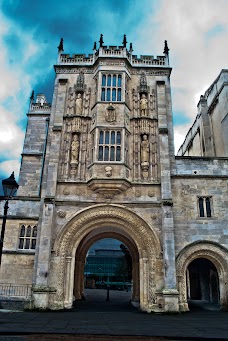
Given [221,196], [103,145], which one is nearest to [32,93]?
[103,145]

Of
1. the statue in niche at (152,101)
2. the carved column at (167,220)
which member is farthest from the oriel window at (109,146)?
the statue in niche at (152,101)

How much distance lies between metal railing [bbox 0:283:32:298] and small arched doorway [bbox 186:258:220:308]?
13.1m

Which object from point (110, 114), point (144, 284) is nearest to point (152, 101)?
point (110, 114)

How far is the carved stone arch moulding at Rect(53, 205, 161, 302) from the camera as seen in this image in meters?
18.6

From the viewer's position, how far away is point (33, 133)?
30312 millimetres

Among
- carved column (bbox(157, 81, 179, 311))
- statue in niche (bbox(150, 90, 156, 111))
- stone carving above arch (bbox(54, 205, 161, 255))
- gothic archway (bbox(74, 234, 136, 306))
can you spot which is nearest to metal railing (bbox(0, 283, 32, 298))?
stone carving above arch (bbox(54, 205, 161, 255))

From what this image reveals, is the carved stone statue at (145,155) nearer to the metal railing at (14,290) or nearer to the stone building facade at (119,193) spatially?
the stone building facade at (119,193)

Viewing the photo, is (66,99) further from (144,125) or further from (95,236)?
(95,236)

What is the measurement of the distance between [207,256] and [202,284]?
29.5 feet

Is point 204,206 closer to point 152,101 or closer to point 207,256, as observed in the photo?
point 207,256

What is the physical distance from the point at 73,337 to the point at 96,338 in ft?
2.46

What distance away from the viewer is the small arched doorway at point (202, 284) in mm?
23812

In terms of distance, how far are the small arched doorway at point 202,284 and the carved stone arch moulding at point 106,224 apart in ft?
23.4

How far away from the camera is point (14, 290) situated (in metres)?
19.2
